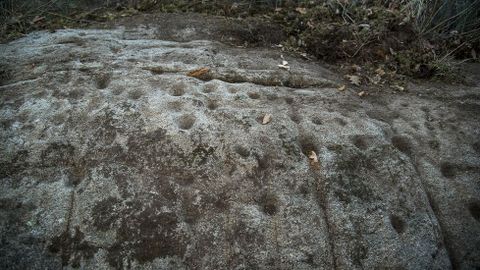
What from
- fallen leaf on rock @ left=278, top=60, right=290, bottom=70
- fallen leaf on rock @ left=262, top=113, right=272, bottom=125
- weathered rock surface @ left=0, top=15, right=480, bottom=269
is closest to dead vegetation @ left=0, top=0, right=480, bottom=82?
fallen leaf on rock @ left=278, top=60, right=290, bottom=70

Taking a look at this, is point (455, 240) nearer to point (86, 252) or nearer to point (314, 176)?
point (314, 176)

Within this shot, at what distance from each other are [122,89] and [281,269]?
1.87 metres

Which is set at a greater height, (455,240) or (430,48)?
(430,48)

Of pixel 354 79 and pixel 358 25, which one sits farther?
pixel 358 25

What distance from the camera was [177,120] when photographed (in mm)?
2723

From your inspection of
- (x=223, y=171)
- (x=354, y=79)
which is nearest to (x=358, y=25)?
(x=354, y=79)

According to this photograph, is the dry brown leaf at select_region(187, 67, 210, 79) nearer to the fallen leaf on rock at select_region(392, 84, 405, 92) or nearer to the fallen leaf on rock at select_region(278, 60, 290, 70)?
the fallen leaf on rock at select_region(278, 60, 290, 70)

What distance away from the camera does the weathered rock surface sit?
217 cm

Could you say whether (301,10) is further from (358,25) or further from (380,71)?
(380,71)

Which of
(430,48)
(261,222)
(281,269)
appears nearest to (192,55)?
(261,222)

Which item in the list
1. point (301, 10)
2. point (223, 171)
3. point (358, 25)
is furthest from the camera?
point (301, 10)

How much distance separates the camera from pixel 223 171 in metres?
2.46

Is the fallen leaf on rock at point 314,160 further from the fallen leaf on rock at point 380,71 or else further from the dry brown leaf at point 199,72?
the fallen leaf on rock at point 380,71

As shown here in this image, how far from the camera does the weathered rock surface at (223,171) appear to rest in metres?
2.17
